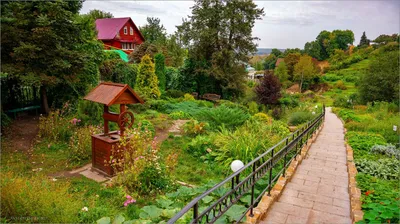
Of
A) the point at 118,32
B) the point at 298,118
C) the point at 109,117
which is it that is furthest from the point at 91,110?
the point at 118,32

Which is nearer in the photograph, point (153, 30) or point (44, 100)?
point (44, 100)

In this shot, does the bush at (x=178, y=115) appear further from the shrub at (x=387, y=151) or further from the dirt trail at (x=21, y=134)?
the shrub at (x=387, y=151)

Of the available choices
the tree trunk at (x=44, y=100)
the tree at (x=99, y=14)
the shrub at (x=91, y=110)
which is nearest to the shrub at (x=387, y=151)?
the shrub at (x=91, y=110)

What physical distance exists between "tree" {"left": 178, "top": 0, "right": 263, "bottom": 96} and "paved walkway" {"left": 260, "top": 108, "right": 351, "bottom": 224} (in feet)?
43.2

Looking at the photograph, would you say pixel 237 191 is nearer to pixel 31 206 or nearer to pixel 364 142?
pixel 31 206

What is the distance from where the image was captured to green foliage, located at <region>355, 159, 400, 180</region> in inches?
201

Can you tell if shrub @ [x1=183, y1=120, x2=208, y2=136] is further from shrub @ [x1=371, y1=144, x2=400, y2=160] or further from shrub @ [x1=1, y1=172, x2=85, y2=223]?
shrub @ [x1=1, y1=172, x2=85, y2=223]

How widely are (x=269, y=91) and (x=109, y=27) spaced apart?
22.8m

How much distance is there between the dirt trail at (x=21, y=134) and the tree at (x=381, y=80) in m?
22.8

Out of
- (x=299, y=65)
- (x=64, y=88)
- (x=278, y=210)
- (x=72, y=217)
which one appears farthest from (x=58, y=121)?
(x=299, y=65)

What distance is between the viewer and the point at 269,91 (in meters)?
17.5

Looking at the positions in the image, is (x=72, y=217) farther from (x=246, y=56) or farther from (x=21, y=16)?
(x=246, y=56)

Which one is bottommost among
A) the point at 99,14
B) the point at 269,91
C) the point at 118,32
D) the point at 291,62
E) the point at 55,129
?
the point at 55,129

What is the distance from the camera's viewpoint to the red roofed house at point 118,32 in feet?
98.5
